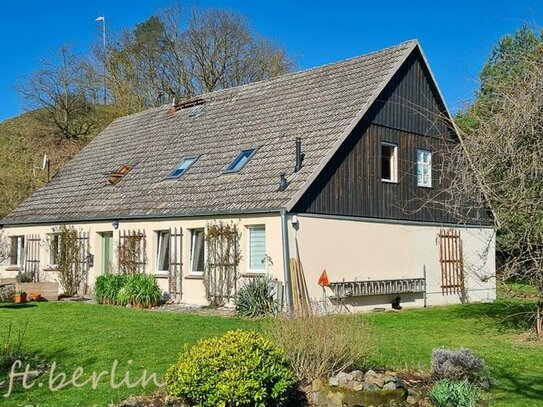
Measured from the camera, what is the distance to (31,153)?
41.4 metres

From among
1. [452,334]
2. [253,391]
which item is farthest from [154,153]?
[253,391]

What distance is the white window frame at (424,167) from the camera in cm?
2023

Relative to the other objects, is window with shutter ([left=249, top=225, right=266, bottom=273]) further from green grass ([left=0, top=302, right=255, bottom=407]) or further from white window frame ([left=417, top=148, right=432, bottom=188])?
white window frame ([left=417, top=148, right=432, bottom=188])

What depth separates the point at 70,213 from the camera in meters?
22.6

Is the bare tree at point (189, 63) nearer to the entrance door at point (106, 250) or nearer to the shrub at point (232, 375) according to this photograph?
the entrance door at point (106, 250)

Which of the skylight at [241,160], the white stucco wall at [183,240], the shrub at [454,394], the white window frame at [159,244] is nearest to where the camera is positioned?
the shrub at [454,394]

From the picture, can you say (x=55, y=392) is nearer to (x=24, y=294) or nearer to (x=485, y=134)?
(x=485, y=134)

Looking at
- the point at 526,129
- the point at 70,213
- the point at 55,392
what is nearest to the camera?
the point at 55,392

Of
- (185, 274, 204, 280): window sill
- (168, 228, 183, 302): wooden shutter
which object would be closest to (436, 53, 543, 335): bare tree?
(185, 274, 204, 280): window sill

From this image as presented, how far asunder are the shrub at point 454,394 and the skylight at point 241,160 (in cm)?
1149

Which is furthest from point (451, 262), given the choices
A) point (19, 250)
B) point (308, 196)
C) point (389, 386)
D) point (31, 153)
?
point (31, 153)

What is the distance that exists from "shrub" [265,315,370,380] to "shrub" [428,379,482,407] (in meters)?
1.07

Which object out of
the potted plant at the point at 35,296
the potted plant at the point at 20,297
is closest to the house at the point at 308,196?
the potted plant at the point at 35,296

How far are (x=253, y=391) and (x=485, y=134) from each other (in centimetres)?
791
